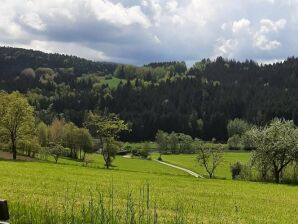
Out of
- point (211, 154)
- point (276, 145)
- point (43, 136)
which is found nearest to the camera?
point (276, 145)

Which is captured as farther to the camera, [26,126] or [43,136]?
[43,136]

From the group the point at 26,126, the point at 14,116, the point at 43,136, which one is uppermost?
the point at 14,116

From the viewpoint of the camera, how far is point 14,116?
3132 inches

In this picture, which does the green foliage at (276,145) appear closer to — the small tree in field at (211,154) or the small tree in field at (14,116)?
the small tree in field at (211,154)

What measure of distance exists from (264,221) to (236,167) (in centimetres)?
10008

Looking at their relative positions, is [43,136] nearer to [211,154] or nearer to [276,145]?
[211,154]

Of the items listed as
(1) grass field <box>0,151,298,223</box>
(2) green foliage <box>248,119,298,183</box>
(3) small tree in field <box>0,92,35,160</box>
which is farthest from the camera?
(3) small tree in field <box>0,92,35,160</box>

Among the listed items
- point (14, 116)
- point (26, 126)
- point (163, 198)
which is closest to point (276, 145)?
point (26, 126)

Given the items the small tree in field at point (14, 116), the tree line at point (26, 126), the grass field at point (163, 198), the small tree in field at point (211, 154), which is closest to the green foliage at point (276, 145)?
the tree line at point (26, 126)

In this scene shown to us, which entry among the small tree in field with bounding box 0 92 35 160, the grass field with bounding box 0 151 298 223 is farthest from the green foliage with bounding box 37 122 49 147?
the grass field with bounding box 0 151 298 223

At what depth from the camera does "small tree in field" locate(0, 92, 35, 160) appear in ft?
260

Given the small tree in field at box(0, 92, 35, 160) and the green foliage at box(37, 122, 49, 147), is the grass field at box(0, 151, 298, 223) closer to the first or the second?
the small tree in field at box(0, 92, 35, 160)

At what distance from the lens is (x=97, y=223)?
11.1 m

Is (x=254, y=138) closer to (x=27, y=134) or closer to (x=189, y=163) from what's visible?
(x=27, y=134)
